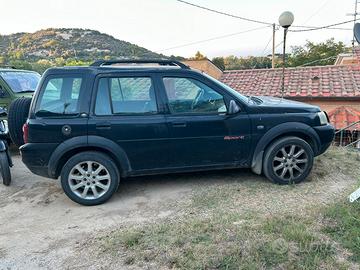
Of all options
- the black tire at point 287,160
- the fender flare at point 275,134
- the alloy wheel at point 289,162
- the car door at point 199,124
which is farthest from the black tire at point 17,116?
the alloy wheel at point 289,162

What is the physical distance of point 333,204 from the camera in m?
3.65

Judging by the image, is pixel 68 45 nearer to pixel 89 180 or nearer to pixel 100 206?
pixel 89 180

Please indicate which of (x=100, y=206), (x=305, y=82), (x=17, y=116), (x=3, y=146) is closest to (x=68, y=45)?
(x=305, y=82)

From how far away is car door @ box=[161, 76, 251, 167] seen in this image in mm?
4160

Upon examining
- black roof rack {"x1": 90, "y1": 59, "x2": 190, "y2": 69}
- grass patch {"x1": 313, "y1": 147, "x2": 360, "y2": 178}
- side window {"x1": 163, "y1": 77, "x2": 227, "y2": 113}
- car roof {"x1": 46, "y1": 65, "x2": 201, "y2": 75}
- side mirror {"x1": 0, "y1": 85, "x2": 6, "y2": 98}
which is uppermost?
black roof rack {"x1": 90, "y1": 59, "x2": 190, "y2": 69}

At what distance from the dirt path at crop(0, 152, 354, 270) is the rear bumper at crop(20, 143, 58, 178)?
Answer: 2.01 ft

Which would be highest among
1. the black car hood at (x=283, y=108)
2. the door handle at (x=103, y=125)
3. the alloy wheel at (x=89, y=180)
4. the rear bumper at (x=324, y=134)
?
the black car hood at (x=283, y=108)

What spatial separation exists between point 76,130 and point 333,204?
3.26 metres

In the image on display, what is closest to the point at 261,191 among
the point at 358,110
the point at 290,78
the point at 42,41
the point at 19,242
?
the point at 19,242

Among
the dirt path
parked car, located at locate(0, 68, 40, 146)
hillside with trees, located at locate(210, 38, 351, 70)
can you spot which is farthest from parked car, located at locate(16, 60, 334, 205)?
hillside with trees, located at locate(210, 38, 351, 70)

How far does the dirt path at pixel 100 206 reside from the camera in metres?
3.12

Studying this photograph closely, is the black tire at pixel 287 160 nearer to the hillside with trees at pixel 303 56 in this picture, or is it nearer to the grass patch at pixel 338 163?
the grass patch at pixel 338 163

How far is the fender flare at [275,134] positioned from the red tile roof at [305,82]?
9378 mm

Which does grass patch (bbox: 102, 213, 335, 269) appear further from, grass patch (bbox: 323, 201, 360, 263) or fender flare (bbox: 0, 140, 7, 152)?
fender flare (bbox: 0, 140, 7, 152)
